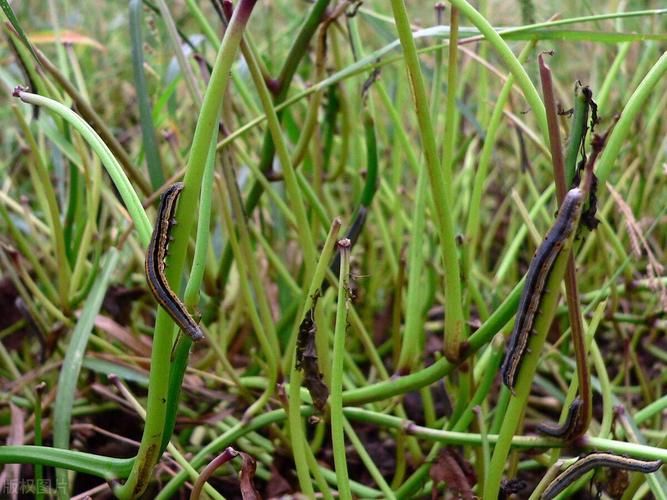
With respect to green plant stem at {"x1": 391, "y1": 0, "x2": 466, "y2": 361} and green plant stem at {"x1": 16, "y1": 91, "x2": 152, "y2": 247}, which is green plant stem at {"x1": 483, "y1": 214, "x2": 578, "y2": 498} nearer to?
green plant stem at {"x1": 391, "y1": 0, "x2": 466, "y2": 361}

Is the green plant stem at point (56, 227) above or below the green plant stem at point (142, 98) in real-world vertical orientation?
below

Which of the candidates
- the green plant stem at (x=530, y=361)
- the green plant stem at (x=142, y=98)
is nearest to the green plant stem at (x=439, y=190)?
the green plant stem at (x=530, y=361)

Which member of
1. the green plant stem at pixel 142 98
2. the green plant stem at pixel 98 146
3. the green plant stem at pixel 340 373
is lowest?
the green plant stem at pixel 340 373

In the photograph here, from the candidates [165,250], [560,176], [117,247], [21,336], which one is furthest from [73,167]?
[560,176]

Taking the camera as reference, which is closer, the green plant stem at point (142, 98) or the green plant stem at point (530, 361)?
the green plant stem at point (530, 361)

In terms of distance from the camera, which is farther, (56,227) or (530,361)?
(56,227)

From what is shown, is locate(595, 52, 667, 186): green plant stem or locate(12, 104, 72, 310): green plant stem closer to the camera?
locate(595, 52, 667, 186): green plant stem

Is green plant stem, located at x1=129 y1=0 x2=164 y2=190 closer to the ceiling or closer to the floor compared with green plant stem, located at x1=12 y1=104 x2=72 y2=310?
closer to the ceiling

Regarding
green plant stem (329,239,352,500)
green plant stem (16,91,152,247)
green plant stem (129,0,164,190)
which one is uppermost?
green plant stem (129,0,164,190)

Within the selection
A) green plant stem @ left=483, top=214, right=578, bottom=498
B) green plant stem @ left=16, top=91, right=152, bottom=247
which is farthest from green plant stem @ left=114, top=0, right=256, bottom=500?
green plant stem @ left=483, top=214, right=578, bottom=498

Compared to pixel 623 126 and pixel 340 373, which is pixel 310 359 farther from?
pixel 623 126

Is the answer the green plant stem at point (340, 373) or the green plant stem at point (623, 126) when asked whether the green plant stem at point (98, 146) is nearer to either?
the green plant stem at point (340, 373)

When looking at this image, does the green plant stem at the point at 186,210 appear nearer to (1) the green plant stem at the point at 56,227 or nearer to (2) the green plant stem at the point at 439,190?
(2) the green plant stem at the point at 439,190

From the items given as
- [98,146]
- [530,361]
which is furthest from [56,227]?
[530,361]
